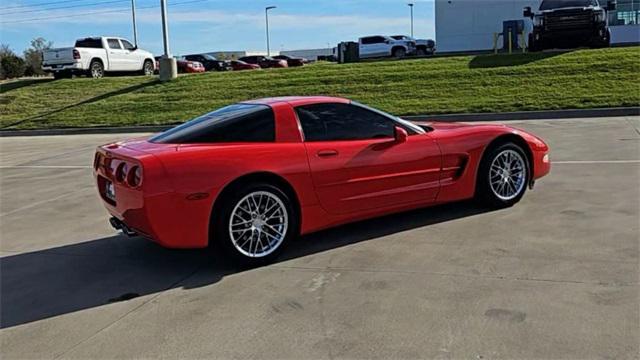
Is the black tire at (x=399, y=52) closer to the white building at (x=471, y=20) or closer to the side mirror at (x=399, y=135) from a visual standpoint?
the white building at (x=471, y=20)

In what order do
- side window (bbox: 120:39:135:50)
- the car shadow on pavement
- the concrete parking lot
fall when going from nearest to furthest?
the concrete parking lot < the car shadow on pavement < side window (bbox: 120:39:135:50)

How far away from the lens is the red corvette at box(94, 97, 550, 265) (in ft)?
15.3

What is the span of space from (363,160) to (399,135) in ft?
1.46

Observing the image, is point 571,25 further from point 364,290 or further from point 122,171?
point 122,171

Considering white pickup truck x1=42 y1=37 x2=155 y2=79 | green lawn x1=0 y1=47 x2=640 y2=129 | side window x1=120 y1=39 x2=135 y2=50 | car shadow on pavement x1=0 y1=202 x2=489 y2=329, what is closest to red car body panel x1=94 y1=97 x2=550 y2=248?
car shadow on pavement x1=0 y1=202 x2=489 y2=329

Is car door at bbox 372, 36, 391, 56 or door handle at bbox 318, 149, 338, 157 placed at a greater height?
car door at bbox 372, 36, 391, 56

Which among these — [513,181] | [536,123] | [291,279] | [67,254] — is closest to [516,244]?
[513,181]

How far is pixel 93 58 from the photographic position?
26.5 m

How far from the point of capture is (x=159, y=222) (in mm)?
4598

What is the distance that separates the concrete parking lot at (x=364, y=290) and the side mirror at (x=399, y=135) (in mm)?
863

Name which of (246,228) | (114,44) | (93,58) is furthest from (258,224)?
(114,44)

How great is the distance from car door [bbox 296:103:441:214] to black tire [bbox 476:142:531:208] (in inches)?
23.9

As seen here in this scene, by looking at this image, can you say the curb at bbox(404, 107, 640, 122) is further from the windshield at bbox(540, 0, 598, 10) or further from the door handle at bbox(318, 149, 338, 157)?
the door handle at bbox(318, 149, 338, 157)

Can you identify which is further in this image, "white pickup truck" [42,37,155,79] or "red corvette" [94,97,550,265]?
"white pickup truck" [42,37,155,79]
